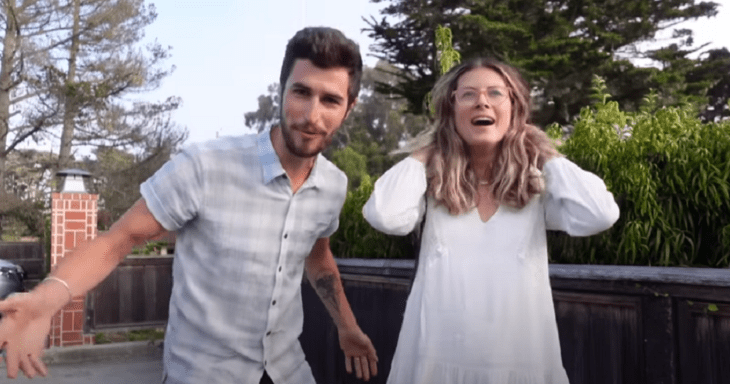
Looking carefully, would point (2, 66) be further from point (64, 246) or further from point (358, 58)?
point (358, 58)

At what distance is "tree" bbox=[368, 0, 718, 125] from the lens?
70.8ft

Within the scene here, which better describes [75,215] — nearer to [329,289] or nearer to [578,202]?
[329,289]

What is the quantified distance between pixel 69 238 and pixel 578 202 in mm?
9250

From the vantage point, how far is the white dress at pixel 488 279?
1815 millimetres

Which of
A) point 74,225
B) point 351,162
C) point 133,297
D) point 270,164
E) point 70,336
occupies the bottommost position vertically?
point 70,336

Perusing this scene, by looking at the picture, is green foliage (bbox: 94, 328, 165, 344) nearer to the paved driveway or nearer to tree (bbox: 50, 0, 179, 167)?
the paved driveway

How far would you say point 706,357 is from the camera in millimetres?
2576

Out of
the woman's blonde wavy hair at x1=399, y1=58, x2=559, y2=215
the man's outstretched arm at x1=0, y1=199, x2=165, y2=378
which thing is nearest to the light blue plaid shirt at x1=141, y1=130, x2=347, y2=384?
the man's outstretched arm at x1=0, y1=199, x2=165, y2=378

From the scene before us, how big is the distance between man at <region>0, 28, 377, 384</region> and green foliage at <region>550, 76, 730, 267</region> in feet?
5.93

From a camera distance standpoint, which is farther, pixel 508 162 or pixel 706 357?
pixel 706 357

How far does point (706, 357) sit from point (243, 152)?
1.82 metres

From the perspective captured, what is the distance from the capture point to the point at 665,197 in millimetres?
3258

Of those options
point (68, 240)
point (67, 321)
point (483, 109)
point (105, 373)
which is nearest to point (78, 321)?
point (67, 321)

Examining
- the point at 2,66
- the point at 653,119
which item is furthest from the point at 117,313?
the point at 2,66
